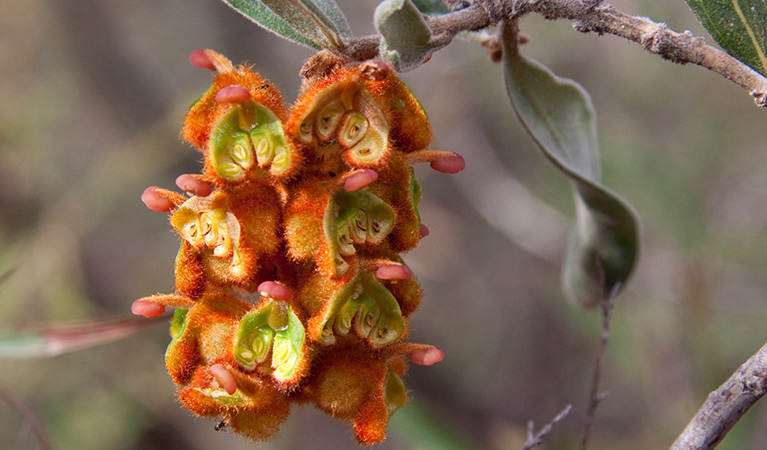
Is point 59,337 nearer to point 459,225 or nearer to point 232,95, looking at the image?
point 232,95

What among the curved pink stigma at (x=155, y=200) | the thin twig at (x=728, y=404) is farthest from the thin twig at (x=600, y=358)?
the curved pink stigma at (x=155, y=200)

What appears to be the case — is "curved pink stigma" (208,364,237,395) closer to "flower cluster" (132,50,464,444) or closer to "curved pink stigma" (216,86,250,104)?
"flower cluster" (132,50,464,444)

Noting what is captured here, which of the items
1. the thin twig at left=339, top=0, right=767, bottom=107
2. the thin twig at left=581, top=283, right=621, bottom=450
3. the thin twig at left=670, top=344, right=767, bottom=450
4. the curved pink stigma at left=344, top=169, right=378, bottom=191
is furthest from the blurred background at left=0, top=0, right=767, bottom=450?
the curved pink stigma at left=344, top=169, right=378, bottom=191

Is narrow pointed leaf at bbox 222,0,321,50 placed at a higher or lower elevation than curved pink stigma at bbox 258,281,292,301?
higher

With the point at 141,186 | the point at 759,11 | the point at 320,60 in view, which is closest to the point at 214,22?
the point at 141,186

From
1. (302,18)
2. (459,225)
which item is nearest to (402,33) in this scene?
(302,18)

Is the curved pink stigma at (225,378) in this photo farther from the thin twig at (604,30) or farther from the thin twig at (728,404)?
the thin twig at (728,404)
